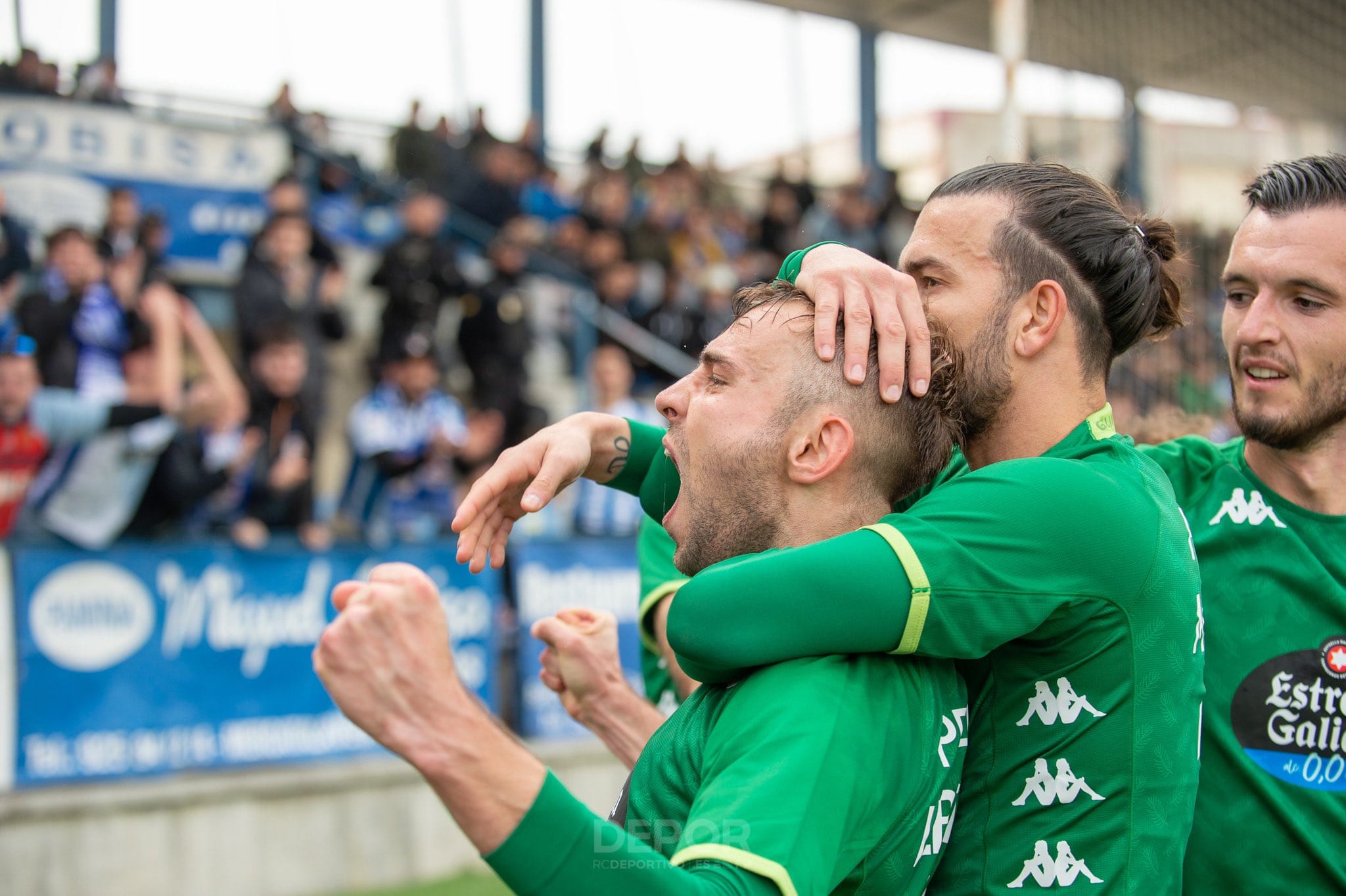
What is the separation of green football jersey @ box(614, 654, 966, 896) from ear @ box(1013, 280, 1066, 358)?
0.59 m

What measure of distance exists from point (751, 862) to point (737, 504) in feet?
2.26

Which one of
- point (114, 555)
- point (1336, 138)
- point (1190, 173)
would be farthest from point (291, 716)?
point (1190, 173)

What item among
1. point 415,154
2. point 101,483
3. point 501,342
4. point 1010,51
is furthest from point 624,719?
point 415,154

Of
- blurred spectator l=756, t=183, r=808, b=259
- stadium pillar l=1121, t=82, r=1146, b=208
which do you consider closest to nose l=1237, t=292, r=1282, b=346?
blurred spectator l=756, t=183, r=808, b=259

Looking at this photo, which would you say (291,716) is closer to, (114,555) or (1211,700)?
(114,555)

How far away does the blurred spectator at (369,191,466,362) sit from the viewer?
350 inches

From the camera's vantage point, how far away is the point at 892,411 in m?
2.05

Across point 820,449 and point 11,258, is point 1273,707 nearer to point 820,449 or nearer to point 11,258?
point 820,449

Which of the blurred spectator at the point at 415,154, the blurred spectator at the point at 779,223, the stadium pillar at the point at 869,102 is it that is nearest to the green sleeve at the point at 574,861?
the blurred spectator at the point at 415,154

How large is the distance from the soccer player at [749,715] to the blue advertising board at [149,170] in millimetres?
6984

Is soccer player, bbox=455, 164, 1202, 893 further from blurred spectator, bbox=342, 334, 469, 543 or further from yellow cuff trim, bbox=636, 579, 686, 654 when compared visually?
blurred spectator, bbox=342, 334, 469, 543

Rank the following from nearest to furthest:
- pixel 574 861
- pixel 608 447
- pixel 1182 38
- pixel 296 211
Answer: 1. pixel 574 861
2. pixel 608 447
3. pixel 296 211
4. pixel 1182 38

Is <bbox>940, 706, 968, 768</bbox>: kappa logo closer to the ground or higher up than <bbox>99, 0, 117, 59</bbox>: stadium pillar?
closer to the ground

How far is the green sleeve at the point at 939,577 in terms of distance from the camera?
1.70 m
